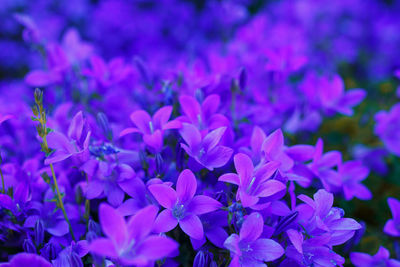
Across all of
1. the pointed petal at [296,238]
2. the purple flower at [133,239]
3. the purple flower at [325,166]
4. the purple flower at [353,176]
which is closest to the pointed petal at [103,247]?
the purple flower at [133,239]

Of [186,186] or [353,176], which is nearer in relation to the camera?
[186,186]

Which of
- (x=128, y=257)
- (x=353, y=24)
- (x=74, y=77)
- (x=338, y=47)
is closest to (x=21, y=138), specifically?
(x=74, y=77)

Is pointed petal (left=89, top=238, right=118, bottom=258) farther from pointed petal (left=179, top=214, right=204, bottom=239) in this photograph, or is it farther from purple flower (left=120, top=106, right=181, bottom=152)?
purple flower (left=120, top=106, right=181, bottom=152)

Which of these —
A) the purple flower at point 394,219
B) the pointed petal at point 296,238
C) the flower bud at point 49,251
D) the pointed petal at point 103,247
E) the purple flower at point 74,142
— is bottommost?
the flower bud at point 49,251

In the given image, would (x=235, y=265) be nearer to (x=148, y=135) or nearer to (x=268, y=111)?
(x=148, y=135)

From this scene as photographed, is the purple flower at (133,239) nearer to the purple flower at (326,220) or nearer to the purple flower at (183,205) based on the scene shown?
the purple flower at (183,205)

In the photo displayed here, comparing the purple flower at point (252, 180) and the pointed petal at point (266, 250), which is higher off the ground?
the purple flower at point (252, 180)

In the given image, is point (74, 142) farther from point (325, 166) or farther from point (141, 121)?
point (325, 166)

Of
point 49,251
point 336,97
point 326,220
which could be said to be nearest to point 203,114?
point 326,220

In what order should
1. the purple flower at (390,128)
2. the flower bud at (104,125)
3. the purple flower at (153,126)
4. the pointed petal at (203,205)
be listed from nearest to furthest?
the pointed petal at (203,205)
the purple flower at (153,126)
the flower bud at (104,125)
the purple flower at (390,128)
